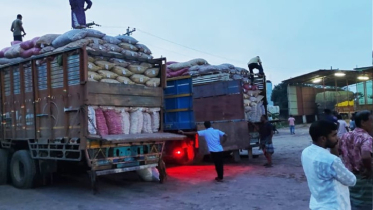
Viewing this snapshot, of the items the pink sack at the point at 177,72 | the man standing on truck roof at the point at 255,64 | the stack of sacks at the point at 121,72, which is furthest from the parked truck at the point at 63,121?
the man standing on truck roof at the point at 255,64

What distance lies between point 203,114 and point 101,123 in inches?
189

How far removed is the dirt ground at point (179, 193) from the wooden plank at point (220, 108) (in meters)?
1.88

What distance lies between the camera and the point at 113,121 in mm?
6852

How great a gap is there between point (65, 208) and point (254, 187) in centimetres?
343

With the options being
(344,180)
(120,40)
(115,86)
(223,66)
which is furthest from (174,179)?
(344,180)

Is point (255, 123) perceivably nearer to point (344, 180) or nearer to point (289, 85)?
point (344, 180)

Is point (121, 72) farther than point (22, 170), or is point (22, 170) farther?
point (22, 170)

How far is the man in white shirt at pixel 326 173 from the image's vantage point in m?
2.54

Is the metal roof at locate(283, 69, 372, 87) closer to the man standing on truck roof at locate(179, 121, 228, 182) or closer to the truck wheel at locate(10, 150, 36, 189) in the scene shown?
the man standing on truck roof at locate(179, 121, 228, 182)

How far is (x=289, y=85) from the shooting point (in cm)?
2875

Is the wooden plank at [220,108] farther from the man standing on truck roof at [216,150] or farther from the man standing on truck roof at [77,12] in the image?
the man standing on truck roof at [77,12]

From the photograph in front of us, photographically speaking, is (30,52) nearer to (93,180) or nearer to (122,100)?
(122,100)

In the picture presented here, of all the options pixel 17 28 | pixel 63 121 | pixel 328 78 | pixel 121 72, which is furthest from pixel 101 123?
pixel 328 78

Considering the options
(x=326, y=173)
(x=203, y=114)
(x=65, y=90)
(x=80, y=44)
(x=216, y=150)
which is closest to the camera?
(x=326, y=173)
